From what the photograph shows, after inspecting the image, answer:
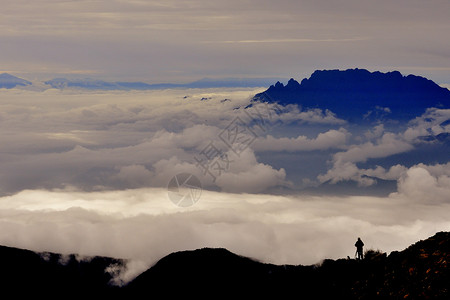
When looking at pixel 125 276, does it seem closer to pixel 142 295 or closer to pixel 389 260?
pixel 142 295

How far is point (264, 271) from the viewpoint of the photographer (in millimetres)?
124000

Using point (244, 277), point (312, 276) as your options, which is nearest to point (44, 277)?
point (244, 277)

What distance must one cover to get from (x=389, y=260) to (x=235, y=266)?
54.5m

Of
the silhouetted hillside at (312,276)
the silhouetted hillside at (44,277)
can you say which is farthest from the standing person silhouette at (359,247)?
the silhouetted hillside at (44,277)

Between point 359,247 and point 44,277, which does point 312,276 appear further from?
point 44,277

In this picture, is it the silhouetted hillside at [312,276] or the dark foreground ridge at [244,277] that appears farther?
the dark foreground ridge at [244,277]

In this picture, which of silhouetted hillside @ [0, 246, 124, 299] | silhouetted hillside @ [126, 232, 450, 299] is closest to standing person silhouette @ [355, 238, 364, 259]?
silhouetted hillside @ [126, 232, 450, 299]

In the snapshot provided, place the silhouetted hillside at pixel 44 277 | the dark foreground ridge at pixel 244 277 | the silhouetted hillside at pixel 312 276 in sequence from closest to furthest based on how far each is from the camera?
the silhouetted hillside at pixel 312 276 → the dark foreground ridge at pixel 244 277 → the silhouetted hillside at pixel 44 277

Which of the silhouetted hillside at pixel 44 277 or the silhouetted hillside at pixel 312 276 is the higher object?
the silhouetted hillside at pixel 44 277

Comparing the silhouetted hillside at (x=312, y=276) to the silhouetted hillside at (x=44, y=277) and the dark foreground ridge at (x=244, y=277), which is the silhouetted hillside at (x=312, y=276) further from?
the silhouetted hillside at (x=44, y=277)

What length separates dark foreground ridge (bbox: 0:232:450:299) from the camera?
7131cm

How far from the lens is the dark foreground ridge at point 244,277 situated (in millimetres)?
71312

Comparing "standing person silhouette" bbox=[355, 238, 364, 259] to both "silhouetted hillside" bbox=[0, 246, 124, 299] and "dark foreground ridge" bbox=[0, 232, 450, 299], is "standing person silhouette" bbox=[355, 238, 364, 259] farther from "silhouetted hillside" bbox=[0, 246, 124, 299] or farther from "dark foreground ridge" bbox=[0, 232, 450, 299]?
"silhouetted hillside" bbox=[0, 246, 124, 299]

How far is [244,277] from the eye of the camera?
12450cm
